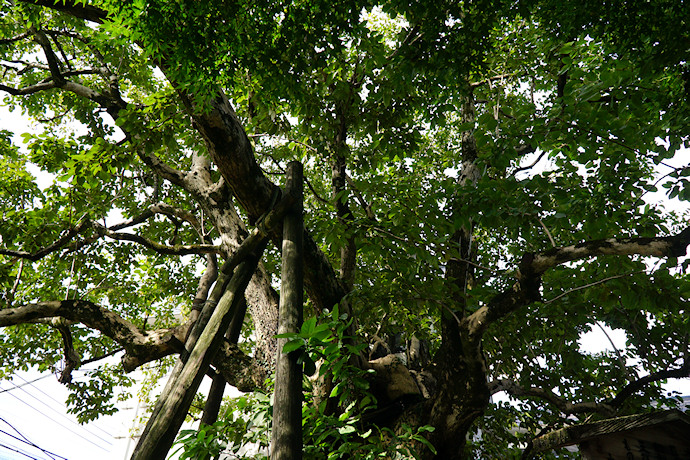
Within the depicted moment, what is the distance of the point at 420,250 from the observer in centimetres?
392

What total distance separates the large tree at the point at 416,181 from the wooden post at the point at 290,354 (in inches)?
6.1

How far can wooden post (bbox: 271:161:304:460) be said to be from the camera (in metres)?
1.59

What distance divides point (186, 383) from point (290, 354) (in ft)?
1.70

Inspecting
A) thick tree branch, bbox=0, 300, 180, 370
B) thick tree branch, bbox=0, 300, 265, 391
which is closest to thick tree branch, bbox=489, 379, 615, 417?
thick tree branch, bbox=0, 300, 265, 391

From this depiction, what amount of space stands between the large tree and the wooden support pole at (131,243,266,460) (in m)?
0.50

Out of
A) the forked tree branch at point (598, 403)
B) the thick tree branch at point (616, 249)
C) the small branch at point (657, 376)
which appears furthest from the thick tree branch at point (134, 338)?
the small branch at point (657, 376)

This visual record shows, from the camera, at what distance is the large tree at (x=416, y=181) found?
2.85 m

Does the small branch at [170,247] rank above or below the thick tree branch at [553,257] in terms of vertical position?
above

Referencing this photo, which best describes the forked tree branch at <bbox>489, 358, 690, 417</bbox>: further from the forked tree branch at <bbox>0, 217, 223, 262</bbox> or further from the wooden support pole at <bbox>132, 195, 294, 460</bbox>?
the forked tree branch at <bbox>0, 217, 223, 262</bbox>

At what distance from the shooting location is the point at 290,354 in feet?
5.86

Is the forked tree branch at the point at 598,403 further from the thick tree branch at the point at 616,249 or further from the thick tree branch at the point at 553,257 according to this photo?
the thick tree branch at the point at 616,249

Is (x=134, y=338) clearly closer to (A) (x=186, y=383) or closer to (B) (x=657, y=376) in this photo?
(A) (x=186, y=383)

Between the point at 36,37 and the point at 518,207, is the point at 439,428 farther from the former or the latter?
the point at 36,37

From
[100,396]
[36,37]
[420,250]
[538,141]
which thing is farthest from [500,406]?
[36,37]
